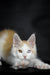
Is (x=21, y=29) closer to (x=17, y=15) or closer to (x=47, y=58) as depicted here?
(x=17, y=15)

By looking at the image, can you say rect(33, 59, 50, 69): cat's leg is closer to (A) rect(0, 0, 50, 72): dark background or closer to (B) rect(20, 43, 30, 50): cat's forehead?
(B) rect(20, 43, 30, 50): cat's forehead

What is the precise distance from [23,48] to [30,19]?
573 millimetres

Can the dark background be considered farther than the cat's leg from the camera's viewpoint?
Yes

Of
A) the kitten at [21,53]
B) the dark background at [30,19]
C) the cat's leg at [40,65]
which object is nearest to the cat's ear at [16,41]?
the kitten at [21,53]

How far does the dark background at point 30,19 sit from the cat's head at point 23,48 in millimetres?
448

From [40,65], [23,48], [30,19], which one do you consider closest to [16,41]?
[23,48]

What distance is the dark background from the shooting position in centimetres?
204

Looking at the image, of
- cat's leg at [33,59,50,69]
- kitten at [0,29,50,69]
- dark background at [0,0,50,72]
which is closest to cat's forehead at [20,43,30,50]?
kitten at [0,29,50,69]

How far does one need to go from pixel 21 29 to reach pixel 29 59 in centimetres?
51

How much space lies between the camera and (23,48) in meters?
1.54

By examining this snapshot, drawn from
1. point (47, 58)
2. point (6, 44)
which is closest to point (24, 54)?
point (6, 44)

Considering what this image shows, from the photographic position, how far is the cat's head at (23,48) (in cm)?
153

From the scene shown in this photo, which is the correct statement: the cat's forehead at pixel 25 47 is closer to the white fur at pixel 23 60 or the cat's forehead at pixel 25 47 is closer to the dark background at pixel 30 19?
the white fur at pixel 23 60

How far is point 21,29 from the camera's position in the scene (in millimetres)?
2031
